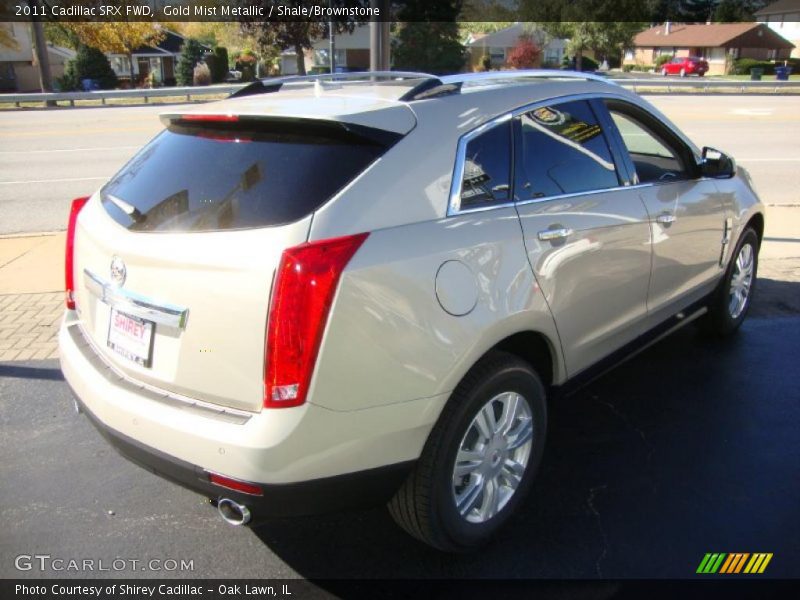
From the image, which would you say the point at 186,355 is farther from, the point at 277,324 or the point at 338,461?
the point at 338,461

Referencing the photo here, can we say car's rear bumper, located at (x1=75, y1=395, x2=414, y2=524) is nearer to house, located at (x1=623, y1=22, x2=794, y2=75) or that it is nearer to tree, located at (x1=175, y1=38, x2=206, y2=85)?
tree, located at (x1=175, y1=38, x2=206, y2=85)

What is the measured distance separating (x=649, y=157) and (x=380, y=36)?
3302mm

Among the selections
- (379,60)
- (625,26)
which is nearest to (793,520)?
(379,60)

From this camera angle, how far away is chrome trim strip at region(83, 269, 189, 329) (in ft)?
7.84

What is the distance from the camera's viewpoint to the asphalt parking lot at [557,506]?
2.84m

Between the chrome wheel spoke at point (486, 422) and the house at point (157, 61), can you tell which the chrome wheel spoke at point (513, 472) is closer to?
the chrome wheel spoke at point (486, 422)

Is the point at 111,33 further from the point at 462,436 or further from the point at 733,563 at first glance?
the point at 733,563

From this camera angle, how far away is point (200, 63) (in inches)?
1772

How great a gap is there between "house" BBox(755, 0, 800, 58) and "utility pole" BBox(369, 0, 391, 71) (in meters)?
80.3

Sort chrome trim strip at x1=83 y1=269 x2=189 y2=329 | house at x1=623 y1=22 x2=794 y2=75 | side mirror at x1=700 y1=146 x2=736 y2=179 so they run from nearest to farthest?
chrome trim strip at x1=83 y1=269 x2=189 y2=329 → side mirror at x1=700 y1=146 x2=736 y2=179 → house at x1=623 y1=22 x2=794 y2=75

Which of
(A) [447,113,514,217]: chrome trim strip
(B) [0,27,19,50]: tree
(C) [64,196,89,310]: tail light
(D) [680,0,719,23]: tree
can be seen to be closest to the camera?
(A) [447,113,514,217]: chrome trim strip

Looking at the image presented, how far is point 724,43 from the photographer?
228 ft

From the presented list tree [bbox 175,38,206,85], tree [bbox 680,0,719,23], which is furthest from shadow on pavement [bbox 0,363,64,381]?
tree [bbox 680,0,719,23]

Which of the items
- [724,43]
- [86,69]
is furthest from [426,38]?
[724,43]
